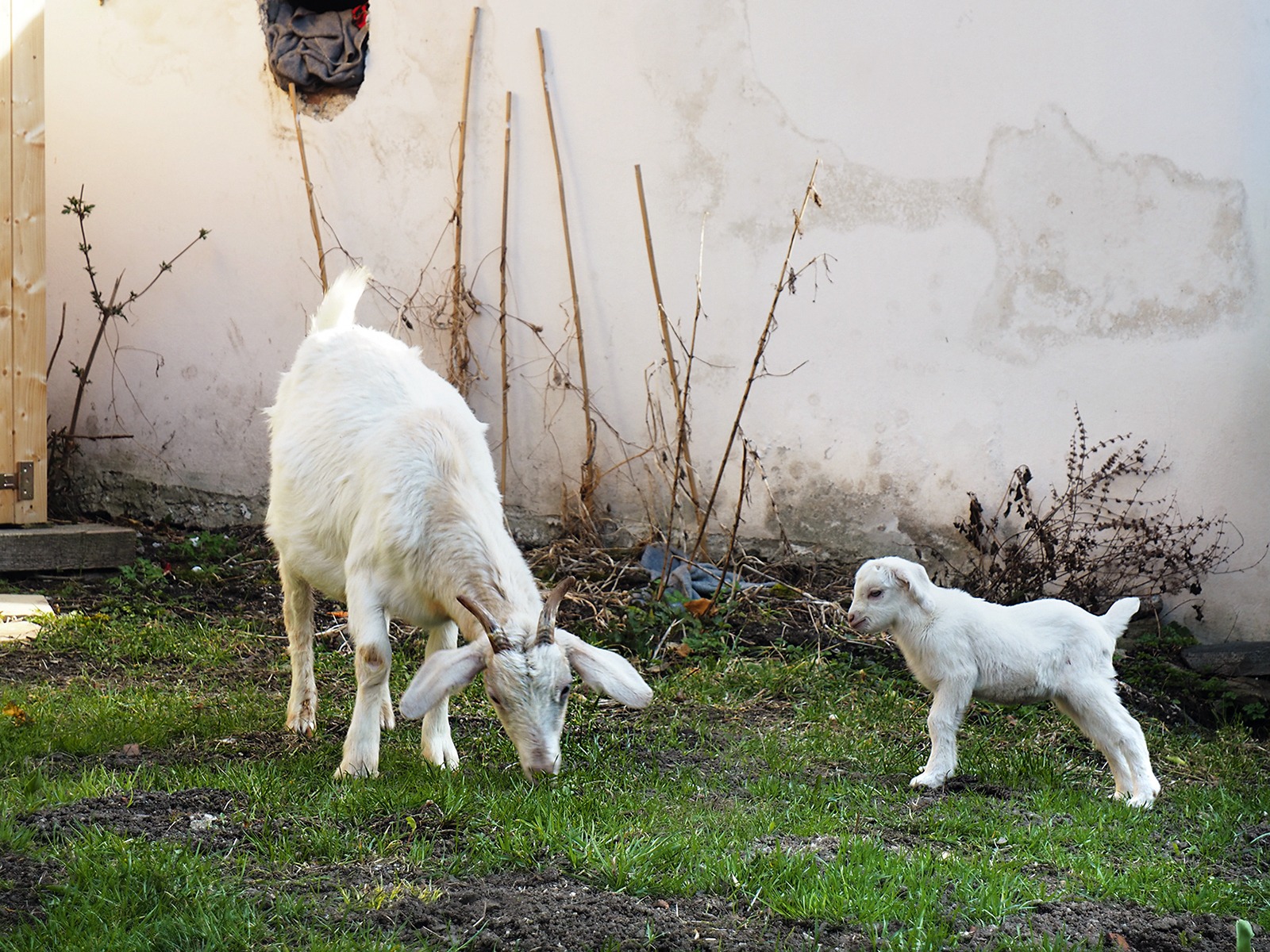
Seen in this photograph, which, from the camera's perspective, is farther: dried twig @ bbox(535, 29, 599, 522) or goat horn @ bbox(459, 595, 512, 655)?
dried twig @ bbox(535, 29, 599, 522)

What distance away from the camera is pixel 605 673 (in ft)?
12.9

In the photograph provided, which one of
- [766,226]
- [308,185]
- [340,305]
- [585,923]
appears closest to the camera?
[585,923]

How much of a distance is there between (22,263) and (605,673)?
528 centimetres

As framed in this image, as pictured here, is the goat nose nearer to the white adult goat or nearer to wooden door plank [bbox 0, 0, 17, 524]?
the white adult goat

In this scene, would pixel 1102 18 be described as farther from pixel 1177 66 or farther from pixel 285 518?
pixel 285 518

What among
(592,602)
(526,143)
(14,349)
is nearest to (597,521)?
(592,602)

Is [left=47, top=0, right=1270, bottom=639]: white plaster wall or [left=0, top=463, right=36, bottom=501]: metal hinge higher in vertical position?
[left=47, top=0, right=1270, bottom=639]: white plaster wall

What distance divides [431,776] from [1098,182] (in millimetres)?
4605

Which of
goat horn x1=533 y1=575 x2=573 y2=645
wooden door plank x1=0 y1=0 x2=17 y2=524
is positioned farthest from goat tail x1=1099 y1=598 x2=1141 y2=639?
wooden door plank x1=0 y1=0 x2=17 y2=524

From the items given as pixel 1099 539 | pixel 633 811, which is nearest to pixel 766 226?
pixel 1099 539

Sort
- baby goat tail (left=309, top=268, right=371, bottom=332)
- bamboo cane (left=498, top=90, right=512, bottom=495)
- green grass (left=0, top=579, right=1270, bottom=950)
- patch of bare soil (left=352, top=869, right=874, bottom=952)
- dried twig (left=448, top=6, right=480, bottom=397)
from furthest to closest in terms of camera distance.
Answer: dried twig (left=448, top=6, right=480, bottom=397)
bamboo cane (left=498, top=90, right=512, bottom=495)
baby goat tail (left=309, top=268, right=371, bottom=332)
green grass (left=0, top=579, right=1270, bottom=950)
patch of bare soil (left=352, top=869, right=874, bottom=952)

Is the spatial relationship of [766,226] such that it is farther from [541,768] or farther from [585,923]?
[585,923]

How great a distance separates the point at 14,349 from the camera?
7332mm

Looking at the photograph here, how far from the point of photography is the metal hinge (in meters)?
7.34
